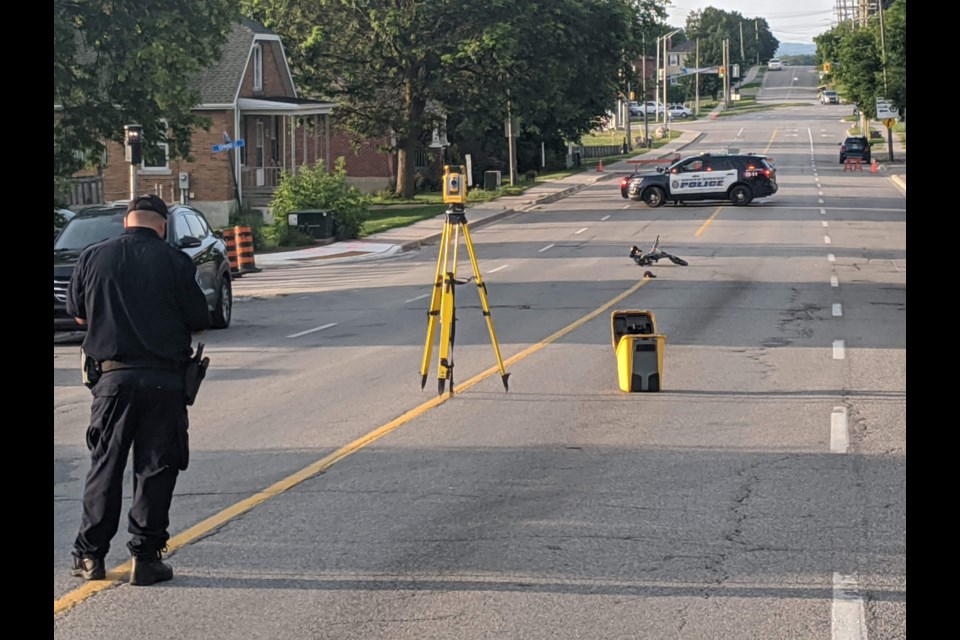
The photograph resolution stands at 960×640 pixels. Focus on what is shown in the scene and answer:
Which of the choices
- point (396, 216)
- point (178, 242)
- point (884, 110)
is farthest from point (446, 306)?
point (884, 110)

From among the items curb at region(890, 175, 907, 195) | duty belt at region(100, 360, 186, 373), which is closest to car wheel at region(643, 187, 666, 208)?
curb at region(890, 175, 907, 195)

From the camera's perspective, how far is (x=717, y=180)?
48.4 m

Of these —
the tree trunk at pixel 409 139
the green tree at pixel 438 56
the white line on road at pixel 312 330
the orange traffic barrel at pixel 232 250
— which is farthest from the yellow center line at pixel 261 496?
the tree trunk at pixel 409 139

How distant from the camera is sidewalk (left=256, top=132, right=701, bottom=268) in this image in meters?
35.8

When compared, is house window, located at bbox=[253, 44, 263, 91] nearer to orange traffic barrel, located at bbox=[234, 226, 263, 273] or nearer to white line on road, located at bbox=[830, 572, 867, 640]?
orange traffic barrel, located at bbox=[234, 226, 263, 273]

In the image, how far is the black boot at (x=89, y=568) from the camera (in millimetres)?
7281

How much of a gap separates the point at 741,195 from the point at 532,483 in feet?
132

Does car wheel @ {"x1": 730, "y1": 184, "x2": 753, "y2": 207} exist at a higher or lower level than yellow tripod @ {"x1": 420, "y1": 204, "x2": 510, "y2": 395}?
higher

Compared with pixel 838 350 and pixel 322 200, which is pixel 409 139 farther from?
pixel 838 350

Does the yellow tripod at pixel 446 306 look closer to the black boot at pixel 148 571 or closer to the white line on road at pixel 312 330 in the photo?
the black boot at pixel 148 571

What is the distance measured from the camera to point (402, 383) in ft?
48.2

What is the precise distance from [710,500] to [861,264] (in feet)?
72.1

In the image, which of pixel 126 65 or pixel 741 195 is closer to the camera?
pixel 126 65

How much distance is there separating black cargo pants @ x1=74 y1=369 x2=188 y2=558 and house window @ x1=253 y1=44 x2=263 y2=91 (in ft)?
149
